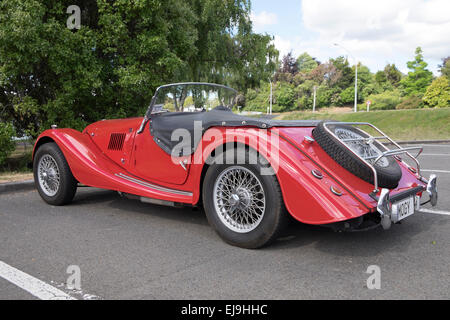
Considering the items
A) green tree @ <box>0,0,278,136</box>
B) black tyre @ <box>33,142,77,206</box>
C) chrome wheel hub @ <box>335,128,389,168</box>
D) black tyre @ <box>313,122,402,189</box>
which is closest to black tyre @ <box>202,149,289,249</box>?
black tyre @ <box>313,122,402,189</box>

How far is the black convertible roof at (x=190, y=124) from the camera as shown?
338 cm

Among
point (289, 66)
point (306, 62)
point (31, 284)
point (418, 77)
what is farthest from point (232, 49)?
point (306, 62)

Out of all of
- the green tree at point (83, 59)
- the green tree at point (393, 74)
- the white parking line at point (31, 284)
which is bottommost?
the white parking line at point (31, 284)

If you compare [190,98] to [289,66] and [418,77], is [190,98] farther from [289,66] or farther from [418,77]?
[289,66]

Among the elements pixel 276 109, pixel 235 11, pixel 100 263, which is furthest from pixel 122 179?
pixel 276 109

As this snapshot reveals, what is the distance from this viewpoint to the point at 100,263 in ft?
9.71

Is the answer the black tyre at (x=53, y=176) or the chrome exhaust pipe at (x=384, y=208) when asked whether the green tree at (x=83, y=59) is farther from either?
the chrome exhaust pipe at (x=384, y=208)

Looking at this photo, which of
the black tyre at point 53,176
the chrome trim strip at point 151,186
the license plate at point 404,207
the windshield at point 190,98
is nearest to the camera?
the license plate at point 404,207

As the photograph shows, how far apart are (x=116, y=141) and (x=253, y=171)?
2.10 m

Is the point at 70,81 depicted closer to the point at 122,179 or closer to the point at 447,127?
the point at 122,179

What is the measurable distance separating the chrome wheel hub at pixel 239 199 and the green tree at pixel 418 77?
4328cm

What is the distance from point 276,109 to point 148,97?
41332 mm

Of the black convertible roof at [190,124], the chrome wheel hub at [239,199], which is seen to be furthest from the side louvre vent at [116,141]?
the chrome wheel hub at [239,199]

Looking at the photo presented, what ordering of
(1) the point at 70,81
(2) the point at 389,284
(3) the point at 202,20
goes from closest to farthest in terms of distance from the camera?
(2) the point at 389,284
(1) the point at 70,81
(3) the point at 202,20
